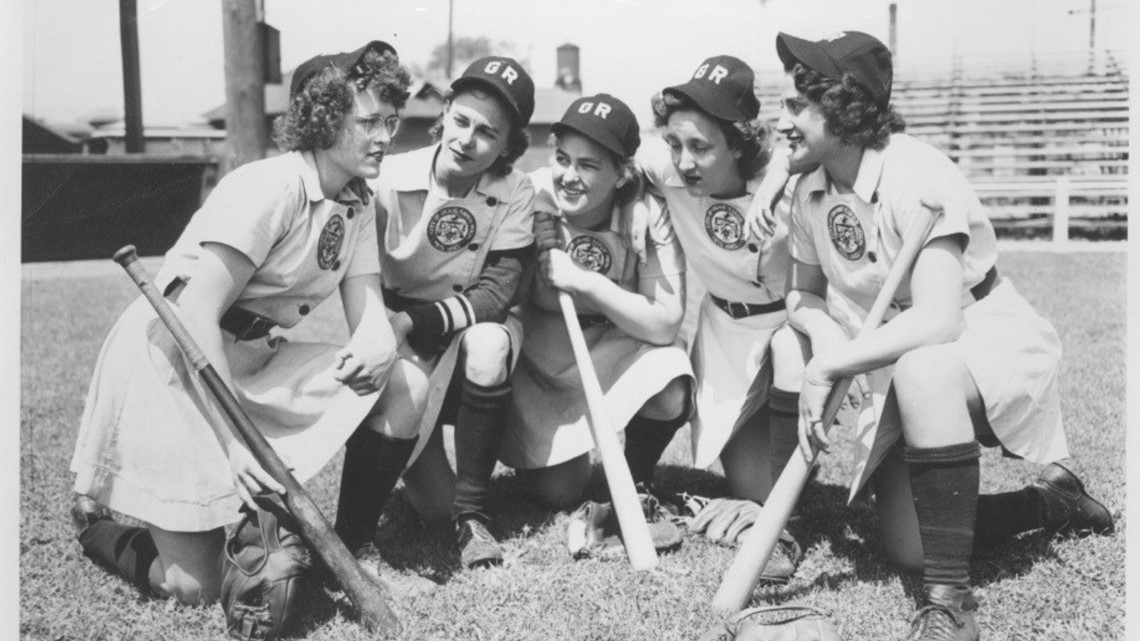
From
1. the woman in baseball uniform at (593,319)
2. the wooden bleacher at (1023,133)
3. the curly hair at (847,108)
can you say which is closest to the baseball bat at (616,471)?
the woman in baseball uniform at (593,319)

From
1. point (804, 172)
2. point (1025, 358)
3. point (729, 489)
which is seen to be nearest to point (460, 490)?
point (729, 489)

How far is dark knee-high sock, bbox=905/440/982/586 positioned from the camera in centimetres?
266

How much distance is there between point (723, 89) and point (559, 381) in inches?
47.1

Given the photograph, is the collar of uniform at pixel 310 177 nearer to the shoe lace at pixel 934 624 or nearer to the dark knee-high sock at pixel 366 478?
the dark knee-high sock at pixel 366 478

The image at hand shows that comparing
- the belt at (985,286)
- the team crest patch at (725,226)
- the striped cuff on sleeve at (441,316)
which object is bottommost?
the striped cuff on sleeve at (441,316)

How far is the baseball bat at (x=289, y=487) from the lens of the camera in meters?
2.72

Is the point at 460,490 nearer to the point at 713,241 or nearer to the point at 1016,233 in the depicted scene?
the point at 713,241

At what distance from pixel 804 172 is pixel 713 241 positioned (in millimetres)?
507

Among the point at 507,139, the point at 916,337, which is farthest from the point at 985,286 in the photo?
the point at 507,139

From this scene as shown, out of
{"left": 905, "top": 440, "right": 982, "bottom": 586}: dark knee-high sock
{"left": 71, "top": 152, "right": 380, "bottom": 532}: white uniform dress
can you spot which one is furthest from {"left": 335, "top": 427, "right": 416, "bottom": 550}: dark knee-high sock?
{"left": 905, "top": 440, "right": 982, "bottom": 586}: dark knee-high sock

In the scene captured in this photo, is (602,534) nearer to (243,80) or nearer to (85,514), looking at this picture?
(85,514)

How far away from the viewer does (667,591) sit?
294 centimetres

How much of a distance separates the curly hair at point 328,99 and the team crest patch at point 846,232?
4.52ft

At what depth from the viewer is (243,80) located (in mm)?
8039
